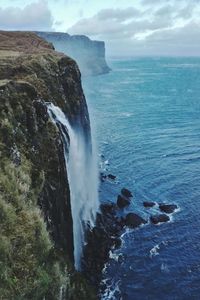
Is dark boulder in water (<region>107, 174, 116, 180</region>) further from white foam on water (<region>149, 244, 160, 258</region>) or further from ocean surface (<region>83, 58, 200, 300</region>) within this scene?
white foam on water (<region>149, 244, 160, 258</region>)

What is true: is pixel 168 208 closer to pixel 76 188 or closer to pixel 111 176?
pixel 111 176

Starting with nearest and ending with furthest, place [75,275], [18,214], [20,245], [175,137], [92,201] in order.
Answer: [20,245], [18,214], [75,275], [92,201], [175,137]

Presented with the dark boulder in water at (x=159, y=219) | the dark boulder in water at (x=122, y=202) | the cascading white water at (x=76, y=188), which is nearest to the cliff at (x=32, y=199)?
the cascading white water at (x=76, y=188)

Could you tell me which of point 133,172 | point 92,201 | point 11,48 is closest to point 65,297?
point 92,201

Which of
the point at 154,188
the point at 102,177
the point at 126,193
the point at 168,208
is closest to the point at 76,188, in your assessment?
the point at 168,208

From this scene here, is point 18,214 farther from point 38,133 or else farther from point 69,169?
point 69,169

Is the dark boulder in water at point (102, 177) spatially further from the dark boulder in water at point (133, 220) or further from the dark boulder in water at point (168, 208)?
the dark boulder in water at point (133, 220)

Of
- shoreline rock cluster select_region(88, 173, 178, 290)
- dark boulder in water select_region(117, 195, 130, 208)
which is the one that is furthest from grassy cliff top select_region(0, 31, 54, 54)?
shoreline rock cluster select_region(88, 173, 178, 290)
